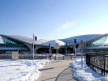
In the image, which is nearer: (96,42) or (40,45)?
(40,45)

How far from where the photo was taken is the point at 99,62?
34.2 ft

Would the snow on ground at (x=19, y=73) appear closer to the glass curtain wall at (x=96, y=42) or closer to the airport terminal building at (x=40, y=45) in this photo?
the airport terminal building at (x=40, y=45)

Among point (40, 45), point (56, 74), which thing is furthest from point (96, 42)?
point (56, 74)

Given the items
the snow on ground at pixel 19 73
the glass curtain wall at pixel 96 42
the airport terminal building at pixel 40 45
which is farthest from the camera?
the glass curtain wall at pixel 96 42

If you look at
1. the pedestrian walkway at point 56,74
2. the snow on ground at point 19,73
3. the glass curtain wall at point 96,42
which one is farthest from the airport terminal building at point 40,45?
the pedestrian walkway at point 56,74

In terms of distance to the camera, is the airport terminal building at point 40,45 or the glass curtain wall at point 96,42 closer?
the airport terminal building at point 40,45

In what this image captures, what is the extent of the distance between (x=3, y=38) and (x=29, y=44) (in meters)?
19.7

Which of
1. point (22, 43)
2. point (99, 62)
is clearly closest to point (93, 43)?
point (22, 43)

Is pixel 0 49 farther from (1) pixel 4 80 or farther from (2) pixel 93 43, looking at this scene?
(1) pixel 4 80

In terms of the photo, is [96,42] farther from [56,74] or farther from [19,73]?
[19,73]

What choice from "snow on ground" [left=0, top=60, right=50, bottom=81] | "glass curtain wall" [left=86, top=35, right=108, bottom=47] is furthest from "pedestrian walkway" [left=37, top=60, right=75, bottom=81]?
"glass curtain wall" [left=86, top=35, right=108, bottom=47]

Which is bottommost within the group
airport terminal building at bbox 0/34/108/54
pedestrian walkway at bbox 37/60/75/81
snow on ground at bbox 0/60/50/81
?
pedestrian walkway at bbox 37/60/75/81

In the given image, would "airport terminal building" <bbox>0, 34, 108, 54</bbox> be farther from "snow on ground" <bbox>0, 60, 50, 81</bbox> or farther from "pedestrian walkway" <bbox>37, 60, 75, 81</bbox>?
"pedestrian walkway" <bbox>37, 60, 75, 81</bbox>

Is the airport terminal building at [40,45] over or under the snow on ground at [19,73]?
over
